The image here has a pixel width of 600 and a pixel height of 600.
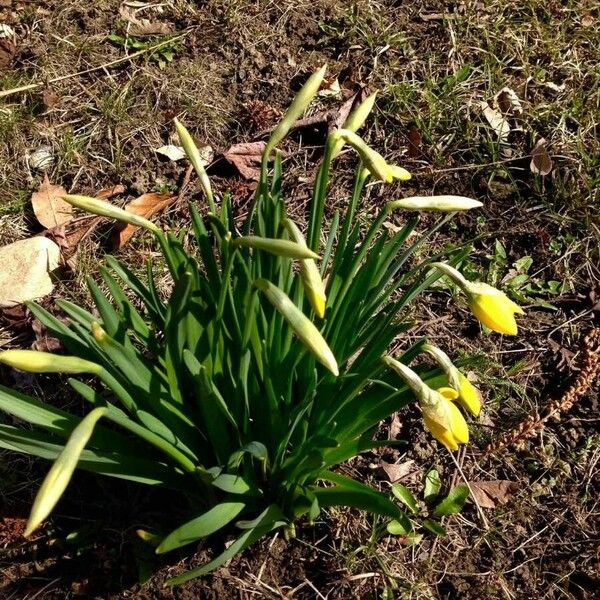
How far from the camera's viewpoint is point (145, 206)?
2.80m

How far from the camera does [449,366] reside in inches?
58.3

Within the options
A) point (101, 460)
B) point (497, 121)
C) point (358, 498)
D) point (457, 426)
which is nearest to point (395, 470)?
point (358, 498)

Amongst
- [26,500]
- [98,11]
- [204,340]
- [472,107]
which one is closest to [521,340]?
[472,107]

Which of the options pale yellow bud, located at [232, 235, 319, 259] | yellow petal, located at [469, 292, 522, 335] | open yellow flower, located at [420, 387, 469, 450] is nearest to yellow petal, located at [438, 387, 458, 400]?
open yellow flower, located at [420, 387, 469, 450]

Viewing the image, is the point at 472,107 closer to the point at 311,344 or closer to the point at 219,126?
the point at 219,126

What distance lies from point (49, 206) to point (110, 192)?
223 millimetres

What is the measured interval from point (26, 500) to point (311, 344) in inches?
49.5

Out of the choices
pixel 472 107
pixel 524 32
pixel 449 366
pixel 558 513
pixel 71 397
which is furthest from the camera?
pixel 524 32

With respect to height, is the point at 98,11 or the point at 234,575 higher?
the point at 98,11

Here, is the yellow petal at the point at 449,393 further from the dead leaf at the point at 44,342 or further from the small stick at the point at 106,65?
the small stick at the point at 106,65

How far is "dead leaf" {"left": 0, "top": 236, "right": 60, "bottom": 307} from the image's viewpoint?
2570 mm

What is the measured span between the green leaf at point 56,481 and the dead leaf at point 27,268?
59.1 inches

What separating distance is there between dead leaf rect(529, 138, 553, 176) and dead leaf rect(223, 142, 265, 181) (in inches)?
39.9

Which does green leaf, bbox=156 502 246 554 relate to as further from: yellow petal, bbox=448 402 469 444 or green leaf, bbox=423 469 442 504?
green leaf, bbox=423 469 442 504
